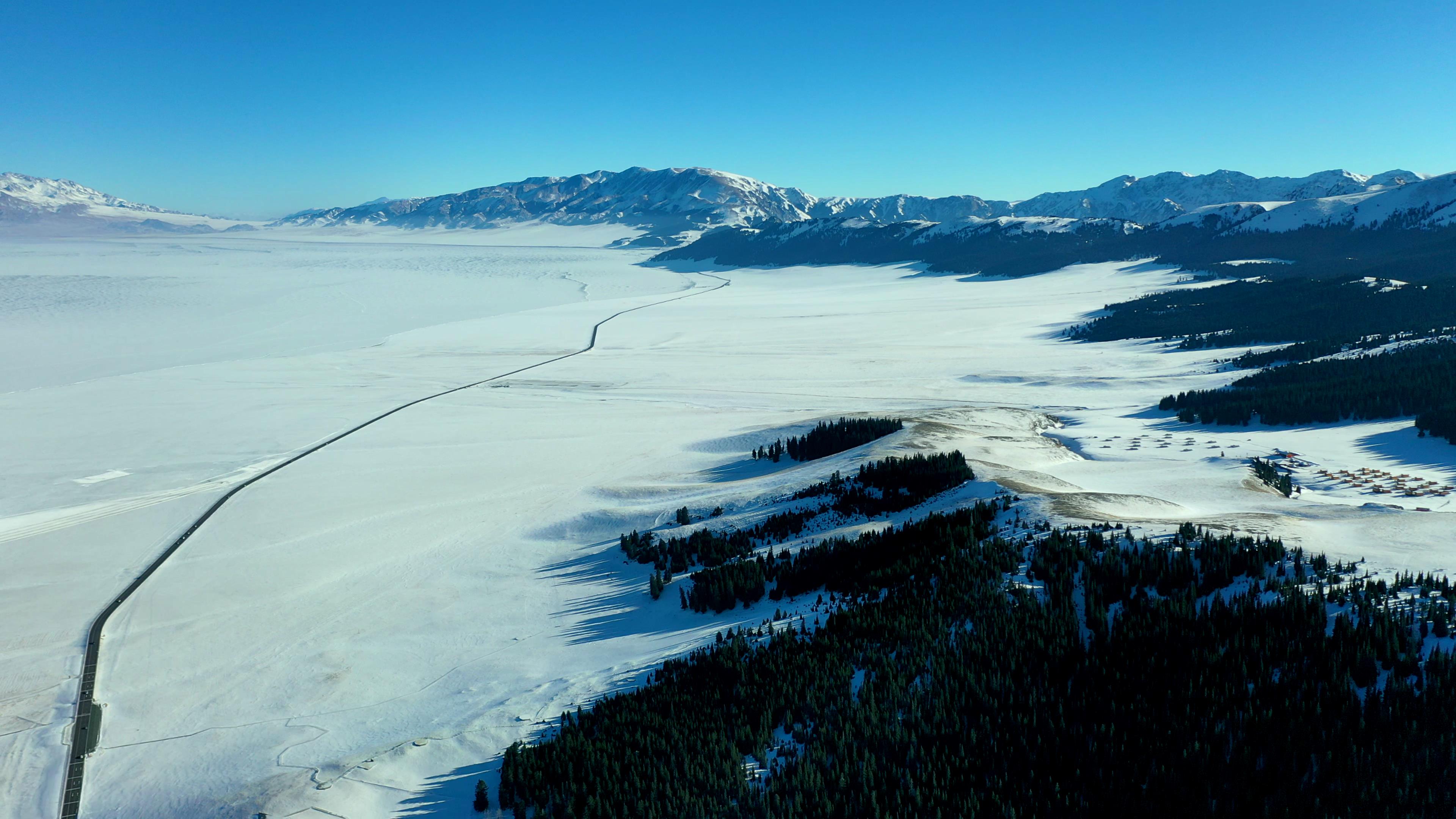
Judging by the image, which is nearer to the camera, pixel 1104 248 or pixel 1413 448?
pixel 1413 448

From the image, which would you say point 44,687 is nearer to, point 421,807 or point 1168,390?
point 421,807

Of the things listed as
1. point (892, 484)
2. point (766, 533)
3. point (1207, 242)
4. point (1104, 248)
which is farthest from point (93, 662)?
point (1104, 248)

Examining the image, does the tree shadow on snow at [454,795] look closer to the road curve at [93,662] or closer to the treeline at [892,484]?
the road curve at [93,662]

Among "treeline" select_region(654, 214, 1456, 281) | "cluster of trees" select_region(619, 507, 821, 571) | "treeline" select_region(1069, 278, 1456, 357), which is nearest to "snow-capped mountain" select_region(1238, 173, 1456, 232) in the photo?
"treeline" select_region(654, 214, 1456, 281)

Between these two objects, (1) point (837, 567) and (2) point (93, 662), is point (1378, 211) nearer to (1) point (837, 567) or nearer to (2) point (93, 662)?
(1) point (837, 567)

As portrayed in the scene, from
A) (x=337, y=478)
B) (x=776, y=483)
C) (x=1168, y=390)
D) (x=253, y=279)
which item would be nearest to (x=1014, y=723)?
(x=776, y=483)

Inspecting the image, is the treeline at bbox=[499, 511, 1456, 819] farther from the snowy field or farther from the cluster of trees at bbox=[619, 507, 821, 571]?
the cluster of trees at bbox=[619, 507, 821, 571]

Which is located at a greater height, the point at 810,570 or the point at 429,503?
the point at 810,570
